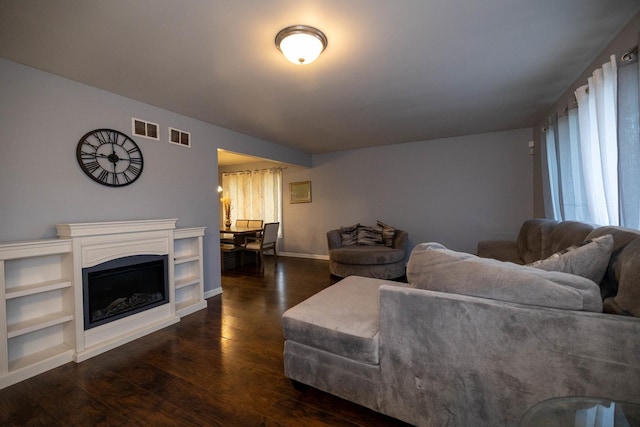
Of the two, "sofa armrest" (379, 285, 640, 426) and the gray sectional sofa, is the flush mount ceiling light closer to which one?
the gray sectional sofa

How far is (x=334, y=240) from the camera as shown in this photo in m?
4.61

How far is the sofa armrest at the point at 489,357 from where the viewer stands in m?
0.96

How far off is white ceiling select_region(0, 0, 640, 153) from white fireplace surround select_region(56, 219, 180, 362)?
52.8 inches

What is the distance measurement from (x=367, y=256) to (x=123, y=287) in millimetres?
3054

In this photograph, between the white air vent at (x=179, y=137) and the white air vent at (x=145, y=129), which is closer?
the white air vent at (x=145, y=129)

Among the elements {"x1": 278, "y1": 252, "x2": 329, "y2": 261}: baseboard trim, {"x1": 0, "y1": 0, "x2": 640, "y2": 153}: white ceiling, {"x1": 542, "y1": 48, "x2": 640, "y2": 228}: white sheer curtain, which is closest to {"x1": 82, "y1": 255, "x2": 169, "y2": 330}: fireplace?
{"x1": 0, "y1": 0, "x2": 640, "y2": 153}: white ceiling

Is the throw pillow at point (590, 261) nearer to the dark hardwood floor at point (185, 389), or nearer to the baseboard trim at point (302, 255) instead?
the dark hardwood floor at point (185, 389)

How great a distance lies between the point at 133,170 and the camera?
2.72 meters

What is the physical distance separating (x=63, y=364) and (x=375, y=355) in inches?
95.8

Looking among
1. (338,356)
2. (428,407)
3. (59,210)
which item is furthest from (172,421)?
(59,210)

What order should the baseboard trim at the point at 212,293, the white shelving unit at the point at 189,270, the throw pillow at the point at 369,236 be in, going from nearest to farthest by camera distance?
the white shelving unit at the point at 189,270, the baseboard trim at the point at 212,293, the throw pillow at the point at 369,236

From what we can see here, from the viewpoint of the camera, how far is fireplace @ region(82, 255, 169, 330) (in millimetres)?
2180

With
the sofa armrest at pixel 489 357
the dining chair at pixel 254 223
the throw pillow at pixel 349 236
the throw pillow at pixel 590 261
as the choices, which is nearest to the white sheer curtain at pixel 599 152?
the throw pillow at pixel 590 261

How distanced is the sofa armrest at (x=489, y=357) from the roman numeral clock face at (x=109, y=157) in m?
2.83
